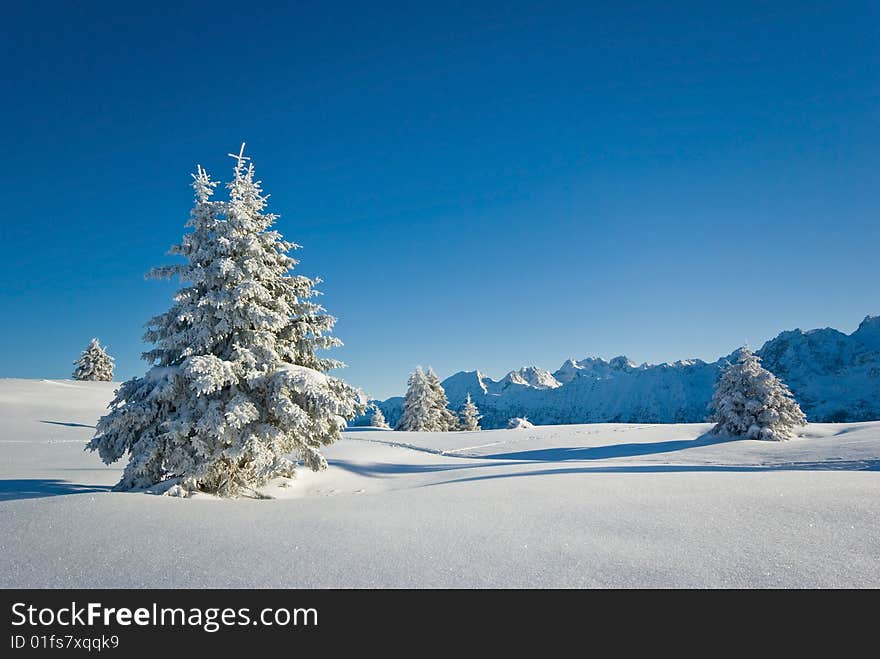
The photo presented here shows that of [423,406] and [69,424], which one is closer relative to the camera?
[69,424]

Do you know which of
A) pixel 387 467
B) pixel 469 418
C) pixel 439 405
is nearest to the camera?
pixel 387 467

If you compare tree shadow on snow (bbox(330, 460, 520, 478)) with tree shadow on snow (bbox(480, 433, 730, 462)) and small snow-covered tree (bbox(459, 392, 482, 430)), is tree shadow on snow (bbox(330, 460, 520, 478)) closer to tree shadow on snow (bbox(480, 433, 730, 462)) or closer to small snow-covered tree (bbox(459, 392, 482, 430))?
tree shadow on snow (bbox(480, 433, 730, 462))

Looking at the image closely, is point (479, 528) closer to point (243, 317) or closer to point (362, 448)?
point (243, 317)

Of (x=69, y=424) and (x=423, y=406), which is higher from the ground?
(x=69, y=424)

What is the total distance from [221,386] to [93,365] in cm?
5434

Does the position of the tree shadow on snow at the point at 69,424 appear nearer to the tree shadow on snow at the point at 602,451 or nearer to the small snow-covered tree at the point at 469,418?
the tree shadow on snow at the point at 602,451

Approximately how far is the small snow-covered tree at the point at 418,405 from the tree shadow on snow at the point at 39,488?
123 ft

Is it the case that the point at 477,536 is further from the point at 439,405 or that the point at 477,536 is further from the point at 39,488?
the point at 439,405

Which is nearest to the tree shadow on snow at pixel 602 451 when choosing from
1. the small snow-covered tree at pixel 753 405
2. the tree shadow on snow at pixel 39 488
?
the small snow-covered tree at pixel 753 405

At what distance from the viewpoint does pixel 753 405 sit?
22.2 meters

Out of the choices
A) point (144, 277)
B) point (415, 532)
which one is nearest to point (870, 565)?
point (415, 532)

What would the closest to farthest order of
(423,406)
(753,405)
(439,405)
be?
1. (753,405)
2. (423,406)
3. (439,405)

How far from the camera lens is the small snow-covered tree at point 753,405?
72.0ft

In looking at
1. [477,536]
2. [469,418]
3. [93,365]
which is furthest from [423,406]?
[477,536]
